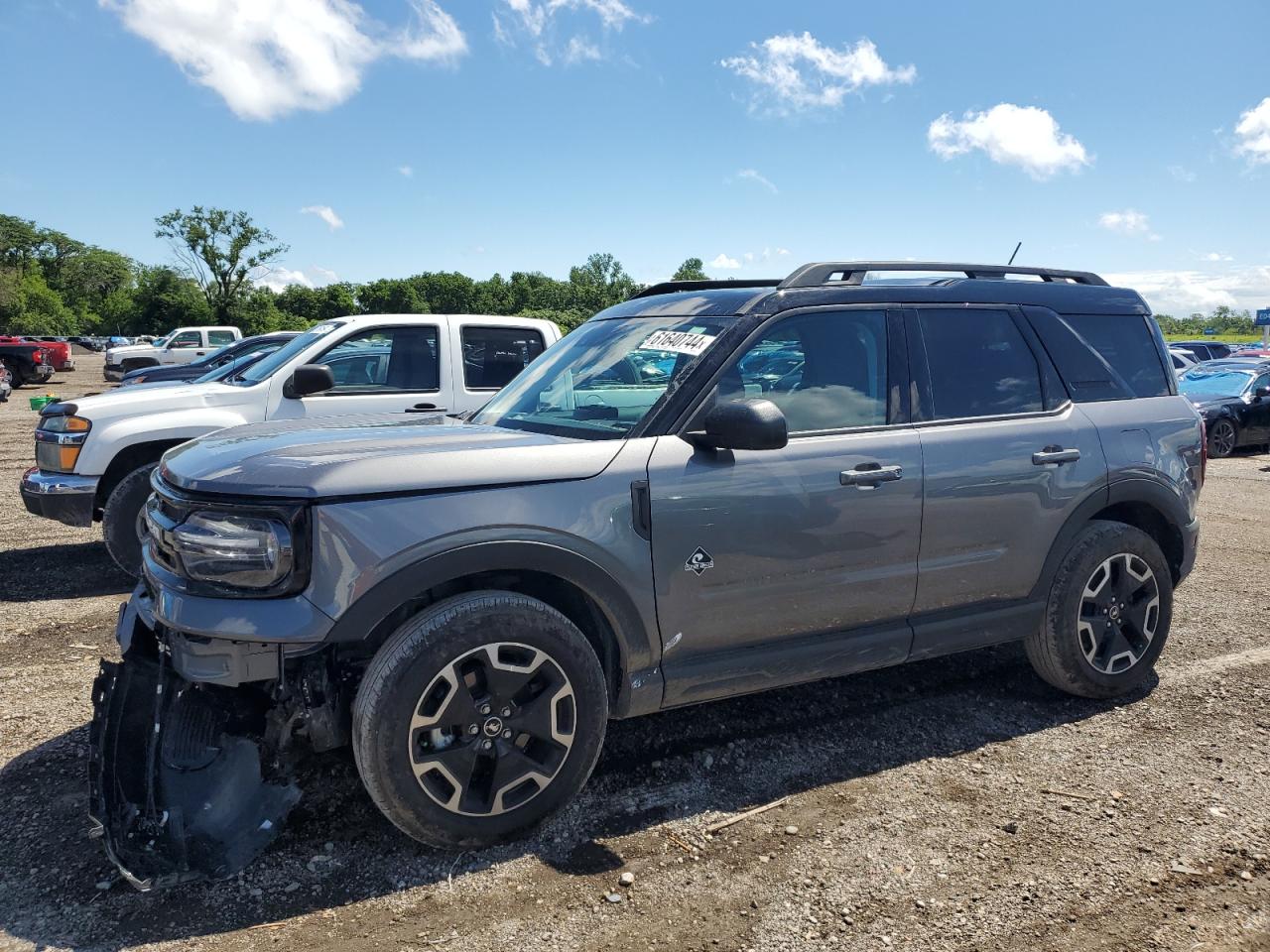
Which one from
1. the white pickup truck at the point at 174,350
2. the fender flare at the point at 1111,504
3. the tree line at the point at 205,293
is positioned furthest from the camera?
the tree line at the point at 205,293

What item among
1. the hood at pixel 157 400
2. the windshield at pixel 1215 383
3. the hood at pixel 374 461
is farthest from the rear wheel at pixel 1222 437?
the hood at pixel 374 461

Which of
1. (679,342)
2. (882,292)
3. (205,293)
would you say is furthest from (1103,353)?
(205,293)

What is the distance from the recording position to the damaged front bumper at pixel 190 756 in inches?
108

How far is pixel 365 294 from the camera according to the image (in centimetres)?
10344

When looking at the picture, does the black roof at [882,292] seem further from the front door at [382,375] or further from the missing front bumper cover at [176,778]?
the front door at [382,375]

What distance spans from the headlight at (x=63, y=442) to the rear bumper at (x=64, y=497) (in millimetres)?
76

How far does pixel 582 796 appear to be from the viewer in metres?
Result: 3.35

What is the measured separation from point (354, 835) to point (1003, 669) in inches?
133

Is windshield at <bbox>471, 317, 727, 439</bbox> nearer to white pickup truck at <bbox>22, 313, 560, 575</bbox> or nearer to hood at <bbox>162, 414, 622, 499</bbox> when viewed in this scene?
hood at <bbox>162, 414, 622, 499</bbox>

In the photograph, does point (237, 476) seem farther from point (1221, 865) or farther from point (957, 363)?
point (1221, 865)

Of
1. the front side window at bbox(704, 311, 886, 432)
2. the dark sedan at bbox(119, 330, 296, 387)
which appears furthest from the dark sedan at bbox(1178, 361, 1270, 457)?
the dark sedan at bbox(119, 330, 296, 387)

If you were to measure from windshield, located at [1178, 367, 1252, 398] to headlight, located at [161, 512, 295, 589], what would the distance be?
16.8 metres

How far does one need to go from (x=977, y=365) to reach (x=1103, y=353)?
92 cm

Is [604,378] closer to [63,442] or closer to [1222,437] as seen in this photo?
[63,442]
